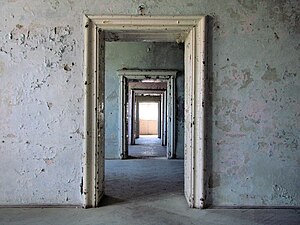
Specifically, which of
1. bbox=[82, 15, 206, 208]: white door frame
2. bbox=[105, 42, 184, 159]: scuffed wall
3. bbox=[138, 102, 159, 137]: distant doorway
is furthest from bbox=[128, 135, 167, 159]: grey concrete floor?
bbox=[138, 102, 159, 137]: distant doorway

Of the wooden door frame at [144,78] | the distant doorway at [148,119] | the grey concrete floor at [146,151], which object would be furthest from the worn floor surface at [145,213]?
the distant doorway at [148,119]

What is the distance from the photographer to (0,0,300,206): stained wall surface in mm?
3217

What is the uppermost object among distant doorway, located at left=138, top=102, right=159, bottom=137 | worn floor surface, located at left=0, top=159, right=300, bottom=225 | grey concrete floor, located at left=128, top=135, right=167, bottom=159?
distant doorway, located at left=138, top=102, right=159, bottom=137

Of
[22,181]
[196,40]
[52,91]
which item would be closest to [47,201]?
[22,181]

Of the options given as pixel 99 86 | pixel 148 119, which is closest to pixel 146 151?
pixel 99 86

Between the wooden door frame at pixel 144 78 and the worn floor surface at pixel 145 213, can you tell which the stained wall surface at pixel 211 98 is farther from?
the wooden door frame at pixel 144 78

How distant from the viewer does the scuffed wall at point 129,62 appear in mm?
6793

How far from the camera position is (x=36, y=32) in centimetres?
322

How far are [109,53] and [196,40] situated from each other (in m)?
3.82

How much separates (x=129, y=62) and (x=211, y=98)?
3819 millimetres

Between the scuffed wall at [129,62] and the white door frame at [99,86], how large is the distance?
3.50 metres

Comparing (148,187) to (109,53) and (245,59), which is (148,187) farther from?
(109,53)

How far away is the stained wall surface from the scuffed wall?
355 cm

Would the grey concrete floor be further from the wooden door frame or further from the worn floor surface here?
the worn floor surface
